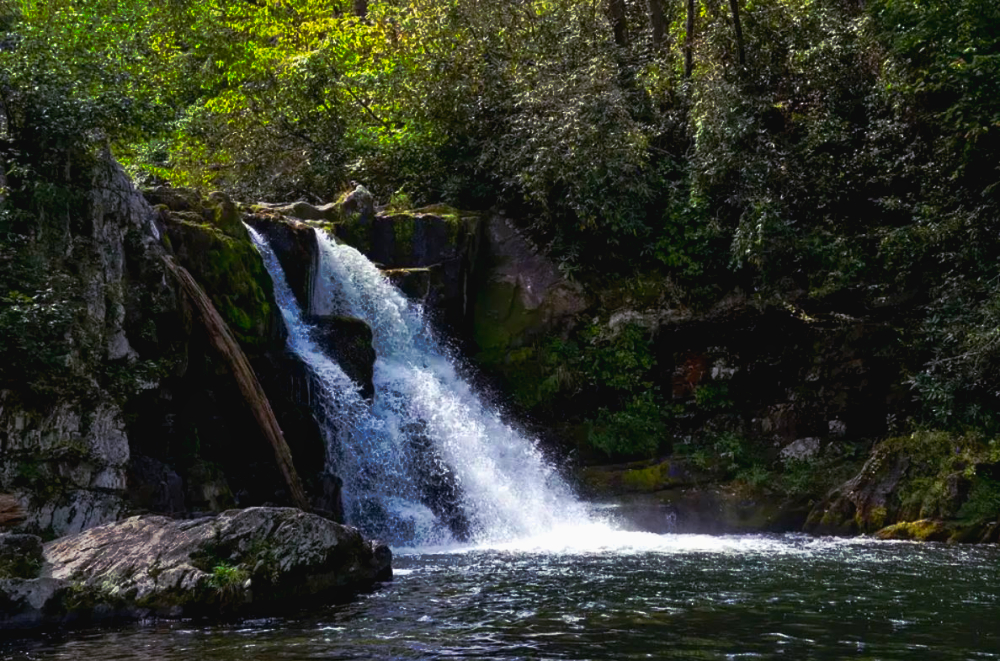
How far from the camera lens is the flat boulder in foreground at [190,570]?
7742 millimetres

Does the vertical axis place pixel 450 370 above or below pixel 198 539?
above

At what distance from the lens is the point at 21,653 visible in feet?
22.1

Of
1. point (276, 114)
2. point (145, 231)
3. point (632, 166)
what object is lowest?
point (145, 231)

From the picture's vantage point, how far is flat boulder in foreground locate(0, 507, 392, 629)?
7.74m

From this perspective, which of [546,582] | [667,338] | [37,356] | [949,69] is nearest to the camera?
[546,582]

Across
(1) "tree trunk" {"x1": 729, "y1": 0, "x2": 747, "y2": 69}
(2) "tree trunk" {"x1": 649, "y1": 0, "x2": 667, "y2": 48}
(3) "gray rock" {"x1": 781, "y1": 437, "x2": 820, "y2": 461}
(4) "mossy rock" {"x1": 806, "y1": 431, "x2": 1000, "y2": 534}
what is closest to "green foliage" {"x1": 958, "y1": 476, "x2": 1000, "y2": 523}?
(4) "mossy rock" {"x1": 806, "y1": 431, "x2": 1000, "y2": 534}

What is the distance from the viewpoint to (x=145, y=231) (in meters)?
12.7

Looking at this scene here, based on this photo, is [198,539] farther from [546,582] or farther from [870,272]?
[870,272]

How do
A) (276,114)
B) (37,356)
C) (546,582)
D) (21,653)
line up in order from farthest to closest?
1. (276,114)
2. (37,356)
3. (546,582)
4. (21,653)

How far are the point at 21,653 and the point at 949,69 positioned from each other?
1505 centimetres

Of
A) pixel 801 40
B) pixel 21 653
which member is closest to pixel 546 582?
pixel 21 653

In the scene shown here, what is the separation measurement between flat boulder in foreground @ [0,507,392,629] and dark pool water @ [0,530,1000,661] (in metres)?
0.35

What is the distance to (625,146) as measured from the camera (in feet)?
60.5

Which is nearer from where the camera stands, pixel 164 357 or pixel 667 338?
pixel 164 357
